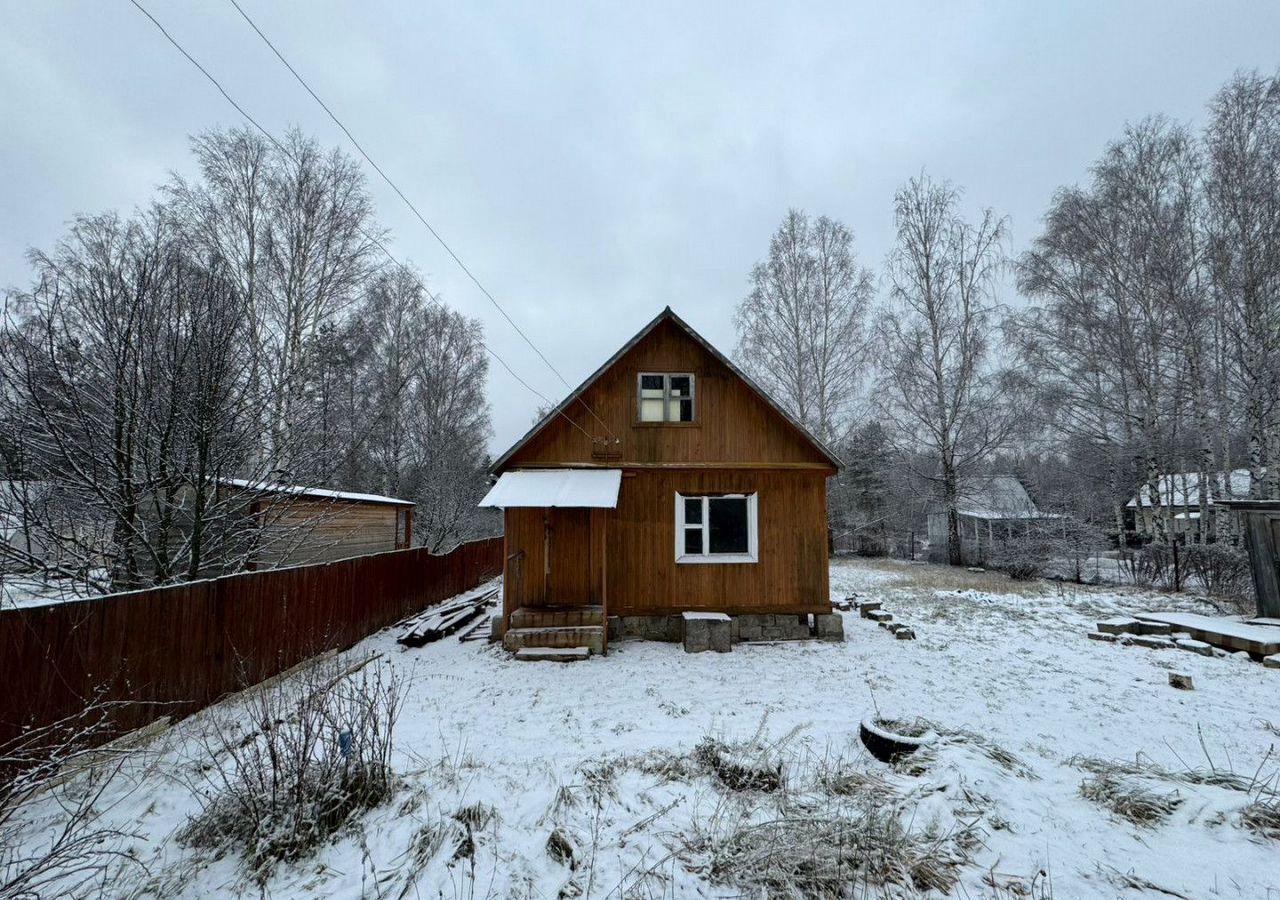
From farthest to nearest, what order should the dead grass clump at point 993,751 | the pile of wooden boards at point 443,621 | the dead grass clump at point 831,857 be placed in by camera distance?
the pile of wooden boards at point 443,621, the dead grass clump at point 993,751, the dead grass clump at point 831,857

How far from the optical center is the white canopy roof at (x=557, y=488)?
320 inches

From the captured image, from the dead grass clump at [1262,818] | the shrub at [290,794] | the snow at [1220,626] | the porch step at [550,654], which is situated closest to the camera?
Answer: the dead grass clump at [1262,818]

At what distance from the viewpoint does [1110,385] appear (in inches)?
715

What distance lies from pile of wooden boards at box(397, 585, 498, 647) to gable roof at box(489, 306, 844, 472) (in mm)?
3127

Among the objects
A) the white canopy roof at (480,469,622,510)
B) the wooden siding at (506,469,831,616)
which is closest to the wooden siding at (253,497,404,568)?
the white canopy roof at (480,469,622,510)

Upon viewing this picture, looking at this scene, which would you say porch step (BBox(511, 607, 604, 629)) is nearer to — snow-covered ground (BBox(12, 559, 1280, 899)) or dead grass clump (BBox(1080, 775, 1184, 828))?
snow-covered ground (BBox(12, 559, 1280, 899))

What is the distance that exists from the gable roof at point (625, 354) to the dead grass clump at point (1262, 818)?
619cm

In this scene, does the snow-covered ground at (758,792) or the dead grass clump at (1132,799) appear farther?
the dead grass clump at (1132,799)

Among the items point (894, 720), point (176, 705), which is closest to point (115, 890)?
point (176, 705)

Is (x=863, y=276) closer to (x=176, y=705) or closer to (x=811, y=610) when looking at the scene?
(x=811, y=610)

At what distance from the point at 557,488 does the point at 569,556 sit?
1.53 metres

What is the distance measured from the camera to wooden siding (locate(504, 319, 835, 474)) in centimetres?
953

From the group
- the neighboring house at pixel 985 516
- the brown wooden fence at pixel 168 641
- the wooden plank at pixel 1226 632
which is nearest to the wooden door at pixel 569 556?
the brown wooden fence at pixel 168 641

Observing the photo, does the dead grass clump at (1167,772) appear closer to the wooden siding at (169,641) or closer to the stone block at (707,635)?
the stone block at (707,635)
